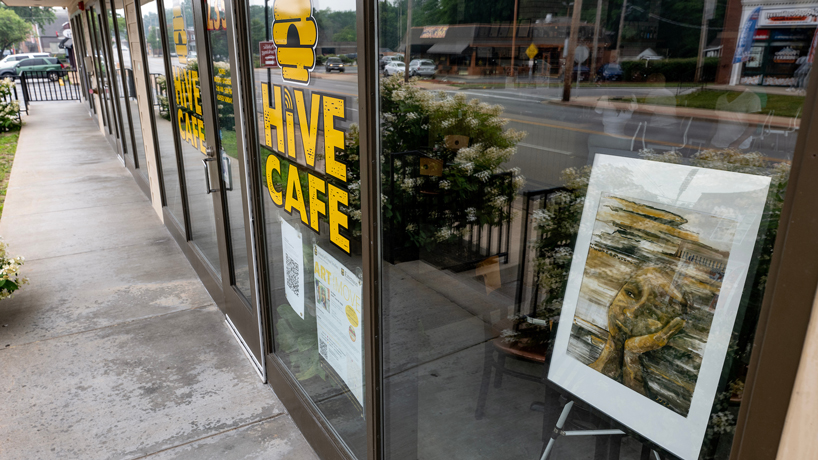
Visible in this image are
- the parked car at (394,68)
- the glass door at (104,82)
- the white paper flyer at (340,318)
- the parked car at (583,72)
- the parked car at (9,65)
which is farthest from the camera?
the parked car at (9,65)

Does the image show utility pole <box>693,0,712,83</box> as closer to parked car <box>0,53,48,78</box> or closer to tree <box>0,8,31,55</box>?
parked car <box>0,53,48,78</box>

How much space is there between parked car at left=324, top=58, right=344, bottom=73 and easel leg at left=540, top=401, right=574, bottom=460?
1374mm

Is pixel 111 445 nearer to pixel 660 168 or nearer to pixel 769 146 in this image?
pixel 660 168

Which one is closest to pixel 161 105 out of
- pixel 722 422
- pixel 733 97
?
pixel 733 97

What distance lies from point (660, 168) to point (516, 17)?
76.4 inches

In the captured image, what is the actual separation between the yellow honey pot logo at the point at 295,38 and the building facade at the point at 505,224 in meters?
0.01

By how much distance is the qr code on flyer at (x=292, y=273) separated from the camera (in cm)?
282

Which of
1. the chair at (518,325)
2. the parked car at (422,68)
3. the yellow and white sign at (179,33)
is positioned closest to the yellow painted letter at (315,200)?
the parked car at (422,68)

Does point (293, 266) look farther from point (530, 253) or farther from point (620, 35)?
point (620, 35)

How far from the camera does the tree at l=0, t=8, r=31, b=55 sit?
187ft

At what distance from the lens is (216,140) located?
361cm

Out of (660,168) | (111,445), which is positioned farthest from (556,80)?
(111,445)

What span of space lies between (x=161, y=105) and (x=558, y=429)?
4.73 meters

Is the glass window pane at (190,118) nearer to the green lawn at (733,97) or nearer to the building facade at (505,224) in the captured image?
the building facade at (505,224)
